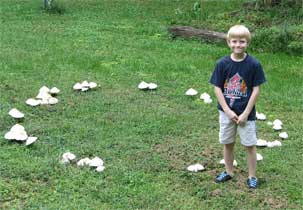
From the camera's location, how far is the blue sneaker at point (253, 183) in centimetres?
489

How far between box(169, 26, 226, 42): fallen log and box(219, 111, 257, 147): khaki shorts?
217 inches

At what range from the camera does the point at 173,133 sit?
6.11 meters

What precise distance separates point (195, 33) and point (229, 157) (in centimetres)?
584

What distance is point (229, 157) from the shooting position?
16.4 ft

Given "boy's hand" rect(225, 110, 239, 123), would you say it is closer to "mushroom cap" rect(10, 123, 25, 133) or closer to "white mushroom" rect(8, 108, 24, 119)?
"mushroom cap" rect(10, 123, 25, 133)

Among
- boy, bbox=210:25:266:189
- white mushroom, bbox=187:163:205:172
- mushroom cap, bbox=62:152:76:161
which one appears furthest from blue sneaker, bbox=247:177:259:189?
mushroom cap, bbox=62:152:76:161

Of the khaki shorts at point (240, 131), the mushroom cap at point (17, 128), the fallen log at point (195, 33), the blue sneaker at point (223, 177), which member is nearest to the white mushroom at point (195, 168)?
the blue sneaker at point (223, 177)

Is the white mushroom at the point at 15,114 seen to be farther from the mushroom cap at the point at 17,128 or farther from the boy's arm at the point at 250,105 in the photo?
the boy's arm at the point at 250,105

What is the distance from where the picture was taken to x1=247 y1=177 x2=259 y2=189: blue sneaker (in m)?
4.89

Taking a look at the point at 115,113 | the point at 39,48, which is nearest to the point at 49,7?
the point at 39,48

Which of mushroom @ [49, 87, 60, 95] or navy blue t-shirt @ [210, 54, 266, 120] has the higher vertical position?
navy blue t-shirt @ [210, 54, 266, 120]

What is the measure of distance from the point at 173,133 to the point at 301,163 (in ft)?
4.44

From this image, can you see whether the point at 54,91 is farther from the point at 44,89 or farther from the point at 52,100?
the point at 52,100

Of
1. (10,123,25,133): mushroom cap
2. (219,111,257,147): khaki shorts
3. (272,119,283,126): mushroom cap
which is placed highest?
(219,111,257,147): khaki shorts
